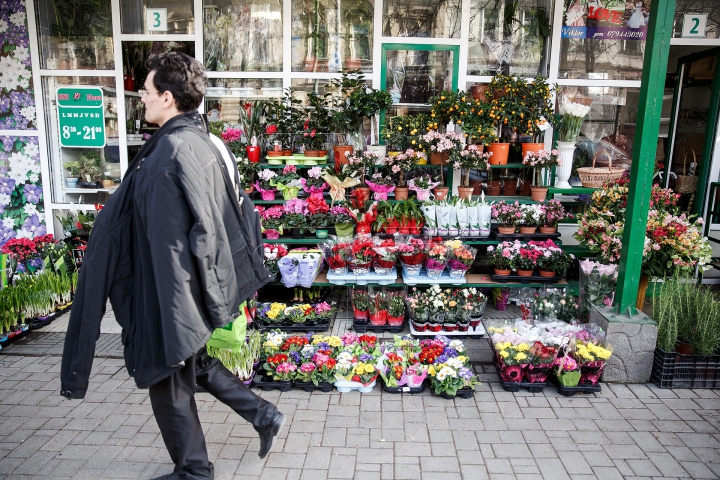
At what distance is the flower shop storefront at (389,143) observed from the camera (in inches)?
211

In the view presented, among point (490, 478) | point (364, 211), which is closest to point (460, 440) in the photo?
point (490, 478)

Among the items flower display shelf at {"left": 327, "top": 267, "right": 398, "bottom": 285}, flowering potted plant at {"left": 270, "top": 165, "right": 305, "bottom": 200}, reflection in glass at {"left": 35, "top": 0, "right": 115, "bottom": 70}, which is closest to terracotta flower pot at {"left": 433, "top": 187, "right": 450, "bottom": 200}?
flower display shelf at {"left": 327, "top": 267, "right": 398, "bottom": 285}

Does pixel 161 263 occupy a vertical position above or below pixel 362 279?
above

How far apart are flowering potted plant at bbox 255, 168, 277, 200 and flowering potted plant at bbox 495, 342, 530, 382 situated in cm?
320

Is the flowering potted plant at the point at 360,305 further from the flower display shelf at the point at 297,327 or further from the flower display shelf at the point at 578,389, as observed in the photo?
the flower display shelf at the point at 578,389

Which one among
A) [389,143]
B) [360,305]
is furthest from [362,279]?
[389,143]

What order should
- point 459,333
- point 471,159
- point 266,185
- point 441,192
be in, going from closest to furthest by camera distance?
point 459,333, point 471,159, point 441,192, point 266,185

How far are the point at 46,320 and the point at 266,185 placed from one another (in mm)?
2670

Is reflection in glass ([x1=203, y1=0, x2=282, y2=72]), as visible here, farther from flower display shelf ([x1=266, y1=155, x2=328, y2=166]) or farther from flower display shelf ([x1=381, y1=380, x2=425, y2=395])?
flower display shelf ([x1=381, y1=380, x2=425, y2=395])

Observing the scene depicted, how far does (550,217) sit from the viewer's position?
18.8 feet

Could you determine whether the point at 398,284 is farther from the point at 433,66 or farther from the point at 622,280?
the point at 433,66

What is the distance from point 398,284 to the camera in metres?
5.43

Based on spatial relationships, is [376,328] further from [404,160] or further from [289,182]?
[289,182]

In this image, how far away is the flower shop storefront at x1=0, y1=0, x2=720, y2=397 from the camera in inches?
211
